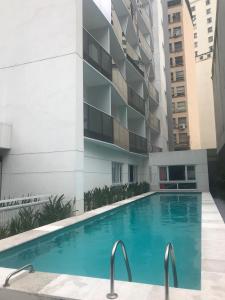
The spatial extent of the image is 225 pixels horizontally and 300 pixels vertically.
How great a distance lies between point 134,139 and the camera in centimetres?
2089

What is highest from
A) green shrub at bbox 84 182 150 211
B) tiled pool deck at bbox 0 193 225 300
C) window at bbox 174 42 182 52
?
window at bbox 174 42 182 52

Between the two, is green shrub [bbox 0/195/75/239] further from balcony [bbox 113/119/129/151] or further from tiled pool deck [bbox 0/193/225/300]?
balcony [bbox 113/119/129/151]

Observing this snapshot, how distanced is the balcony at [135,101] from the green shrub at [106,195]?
6447mm

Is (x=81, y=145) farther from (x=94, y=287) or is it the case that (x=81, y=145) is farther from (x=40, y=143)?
(x=94, y=287)

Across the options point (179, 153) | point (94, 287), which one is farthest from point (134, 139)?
point (94, 287)

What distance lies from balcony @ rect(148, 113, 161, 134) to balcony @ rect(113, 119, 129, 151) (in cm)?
839

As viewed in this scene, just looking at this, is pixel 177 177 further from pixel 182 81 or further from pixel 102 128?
pixel 182 81

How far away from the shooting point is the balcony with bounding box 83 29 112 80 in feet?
43.8

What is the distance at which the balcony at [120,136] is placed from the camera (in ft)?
53.3

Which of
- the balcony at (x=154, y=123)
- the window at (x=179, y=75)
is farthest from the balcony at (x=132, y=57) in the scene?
the window at (x=179, y=75)

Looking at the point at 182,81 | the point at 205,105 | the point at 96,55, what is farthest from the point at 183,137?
the point at 96,55

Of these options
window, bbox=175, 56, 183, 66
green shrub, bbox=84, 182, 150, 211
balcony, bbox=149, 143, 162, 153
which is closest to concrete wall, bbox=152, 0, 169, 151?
balcony, bbox=149, 143, 162, 153

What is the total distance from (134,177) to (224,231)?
1623 cm

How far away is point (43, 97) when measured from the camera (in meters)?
11.8
